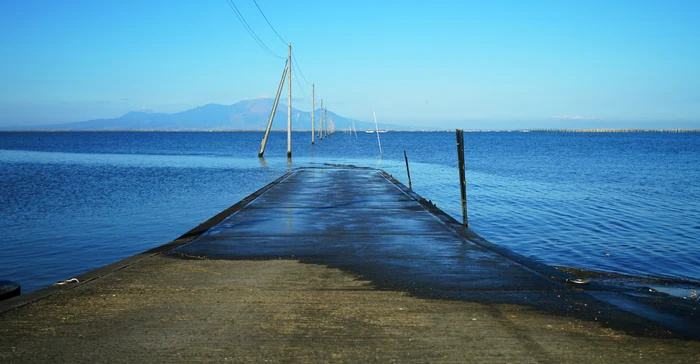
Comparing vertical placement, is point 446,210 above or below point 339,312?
below

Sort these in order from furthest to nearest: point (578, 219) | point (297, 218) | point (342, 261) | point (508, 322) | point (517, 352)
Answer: point (578, 219) < point (297, 218) < point (342, 261) < point (508, 322) < point (517, 352)

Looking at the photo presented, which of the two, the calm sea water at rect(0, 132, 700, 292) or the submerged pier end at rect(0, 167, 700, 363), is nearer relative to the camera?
the submerged pier end at rect(0, 167, 700, 363)

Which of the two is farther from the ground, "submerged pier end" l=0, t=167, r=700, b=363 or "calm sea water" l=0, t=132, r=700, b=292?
"submerged pier end" l=0, t=167, r=700, b=363

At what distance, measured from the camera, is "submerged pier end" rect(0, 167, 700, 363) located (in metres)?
4.82

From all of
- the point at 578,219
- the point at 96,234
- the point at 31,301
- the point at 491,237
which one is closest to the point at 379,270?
the point at 31,301

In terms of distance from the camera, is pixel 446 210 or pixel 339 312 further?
pixel 446 210

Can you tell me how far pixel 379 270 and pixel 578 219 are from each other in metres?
13.3

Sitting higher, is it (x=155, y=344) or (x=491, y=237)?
(x=155, y=344)

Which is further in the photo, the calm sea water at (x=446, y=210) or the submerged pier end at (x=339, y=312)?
the calm sea water at (x=446, y=210)

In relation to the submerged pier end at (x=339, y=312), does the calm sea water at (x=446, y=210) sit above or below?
below

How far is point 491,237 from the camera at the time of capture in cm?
1598

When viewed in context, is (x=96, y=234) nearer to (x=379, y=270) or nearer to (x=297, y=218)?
(x=297, y=218)

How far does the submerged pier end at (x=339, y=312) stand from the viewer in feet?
15.8

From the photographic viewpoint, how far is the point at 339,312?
597 centimetres
